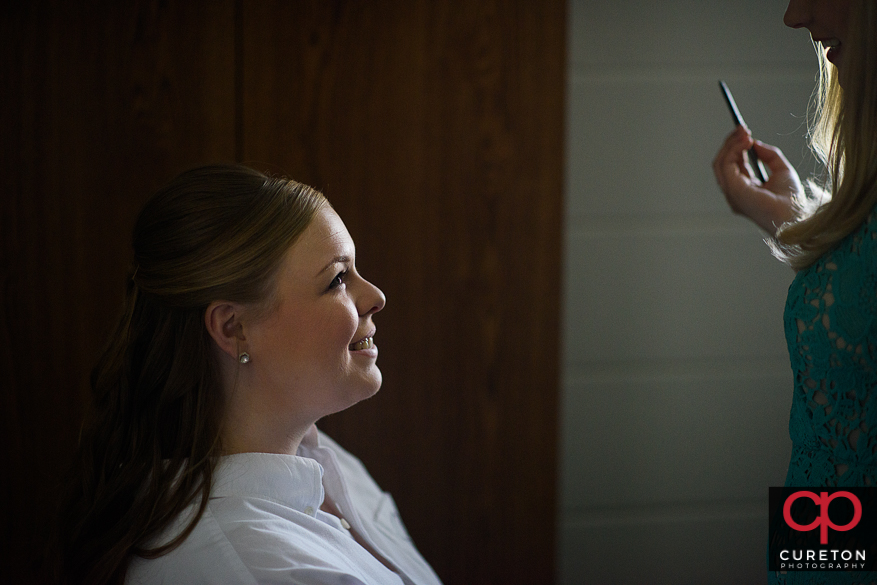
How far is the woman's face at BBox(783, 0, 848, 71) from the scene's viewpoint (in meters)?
0.99

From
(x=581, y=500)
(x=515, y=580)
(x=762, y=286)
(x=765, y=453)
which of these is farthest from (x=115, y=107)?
(x=765, y=453)

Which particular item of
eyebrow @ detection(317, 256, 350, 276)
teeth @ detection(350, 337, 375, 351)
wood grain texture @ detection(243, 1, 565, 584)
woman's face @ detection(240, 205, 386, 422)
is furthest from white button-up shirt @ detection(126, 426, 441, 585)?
wood grain texture @ detection(243, 1, 565, 584)

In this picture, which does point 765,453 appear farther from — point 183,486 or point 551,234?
point 183,486

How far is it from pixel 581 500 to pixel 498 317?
84 centimetres

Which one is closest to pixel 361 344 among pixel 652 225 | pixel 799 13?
pixel 799 13

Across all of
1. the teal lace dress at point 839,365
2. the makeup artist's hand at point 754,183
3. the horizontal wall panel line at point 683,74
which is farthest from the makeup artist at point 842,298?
the horizontal wall panel line at point 683,74

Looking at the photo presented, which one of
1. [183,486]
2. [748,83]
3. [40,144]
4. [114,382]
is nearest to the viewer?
[183,486]

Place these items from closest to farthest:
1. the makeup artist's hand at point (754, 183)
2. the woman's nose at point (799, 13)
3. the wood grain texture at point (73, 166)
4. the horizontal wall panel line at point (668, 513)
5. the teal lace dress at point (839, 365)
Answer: the teal lace dress at point (839, 365), the woman's nose at point (799, 13), the makeup artist's hand at point (754, 183), the wood grain texture at point (73, 166), the horizontal wall panel line at point (668, 513)

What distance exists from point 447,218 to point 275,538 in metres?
0.99

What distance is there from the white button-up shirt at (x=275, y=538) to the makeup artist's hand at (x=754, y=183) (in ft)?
3.04

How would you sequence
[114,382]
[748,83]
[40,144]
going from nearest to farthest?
[114,382]
[40,144]
[748,83]

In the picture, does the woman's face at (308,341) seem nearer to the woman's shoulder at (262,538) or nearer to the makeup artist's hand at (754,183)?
the woman's shoulder at (262,538)

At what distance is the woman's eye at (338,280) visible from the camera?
121cm

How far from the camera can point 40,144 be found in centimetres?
165
